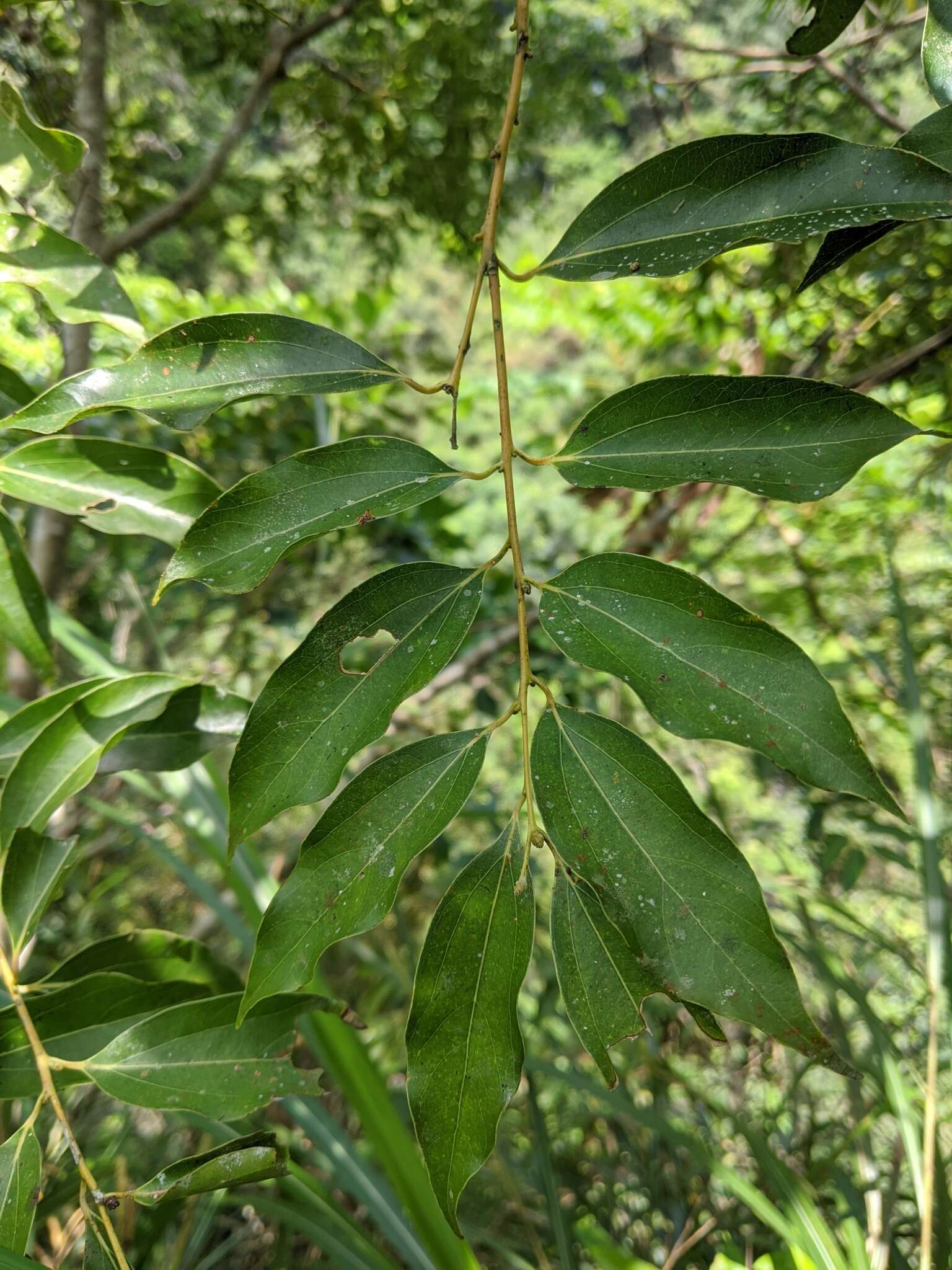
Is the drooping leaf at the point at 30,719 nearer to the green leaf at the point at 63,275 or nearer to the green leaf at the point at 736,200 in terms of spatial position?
the green leaf at the point at 63,275

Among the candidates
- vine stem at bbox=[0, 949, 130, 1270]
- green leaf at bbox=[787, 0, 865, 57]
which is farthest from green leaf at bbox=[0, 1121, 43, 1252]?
green leaf at bbox=[787, 0, 865, 57]

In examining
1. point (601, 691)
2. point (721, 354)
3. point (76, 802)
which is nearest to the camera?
point (76, 802)

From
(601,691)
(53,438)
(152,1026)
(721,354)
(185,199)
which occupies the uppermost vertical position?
(185,199)

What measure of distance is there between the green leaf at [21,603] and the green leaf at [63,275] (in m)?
0.13

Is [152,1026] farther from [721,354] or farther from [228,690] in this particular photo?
[721,354]

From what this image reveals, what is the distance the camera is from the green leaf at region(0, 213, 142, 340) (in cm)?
40

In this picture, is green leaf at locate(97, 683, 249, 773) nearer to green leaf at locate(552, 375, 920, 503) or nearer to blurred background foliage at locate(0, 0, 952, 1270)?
blurred background foliage at locate(0, 0, 952, 1270)

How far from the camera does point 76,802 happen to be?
959mm

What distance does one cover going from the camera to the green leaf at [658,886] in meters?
0.28

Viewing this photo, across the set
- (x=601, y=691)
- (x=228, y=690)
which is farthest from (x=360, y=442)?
(x=601, y=691)

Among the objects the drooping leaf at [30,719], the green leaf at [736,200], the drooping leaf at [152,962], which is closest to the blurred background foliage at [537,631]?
the drooping leaf at [152,962]

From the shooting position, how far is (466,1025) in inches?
12.1

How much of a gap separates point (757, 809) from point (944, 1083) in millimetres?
1328

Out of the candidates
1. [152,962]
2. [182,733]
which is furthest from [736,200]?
[152,962]
